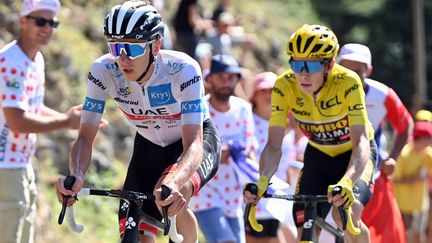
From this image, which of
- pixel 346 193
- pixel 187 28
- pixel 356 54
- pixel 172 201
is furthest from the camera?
pixel 187 28

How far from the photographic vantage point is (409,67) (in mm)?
28156

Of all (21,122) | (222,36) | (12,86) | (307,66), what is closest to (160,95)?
(307,66)

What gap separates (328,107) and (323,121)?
16 centimetres

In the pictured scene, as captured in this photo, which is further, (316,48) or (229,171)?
(229,171)

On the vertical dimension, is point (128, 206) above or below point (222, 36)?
above

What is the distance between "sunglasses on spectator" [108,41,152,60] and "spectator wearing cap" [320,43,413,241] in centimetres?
306

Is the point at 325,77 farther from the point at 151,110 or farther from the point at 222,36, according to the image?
the point at 222,36

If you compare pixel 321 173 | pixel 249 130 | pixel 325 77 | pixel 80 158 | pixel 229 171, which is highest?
pixel 325 77

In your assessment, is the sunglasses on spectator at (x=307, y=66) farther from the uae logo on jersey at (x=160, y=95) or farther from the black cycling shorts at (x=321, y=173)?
the uae logo on jersey at (x=160, y=95)

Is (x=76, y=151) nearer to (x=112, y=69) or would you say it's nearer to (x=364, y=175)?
(x=112, y=69)

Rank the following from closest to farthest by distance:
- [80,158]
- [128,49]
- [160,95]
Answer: [128,49] → [80,158] → [160,95]

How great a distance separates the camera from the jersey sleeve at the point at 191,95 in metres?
6.61

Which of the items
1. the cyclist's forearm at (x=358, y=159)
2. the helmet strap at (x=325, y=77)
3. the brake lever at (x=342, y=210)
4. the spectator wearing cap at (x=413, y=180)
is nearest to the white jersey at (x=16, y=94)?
the helmet strap at (x=325, y=77)

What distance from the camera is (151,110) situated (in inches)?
275
